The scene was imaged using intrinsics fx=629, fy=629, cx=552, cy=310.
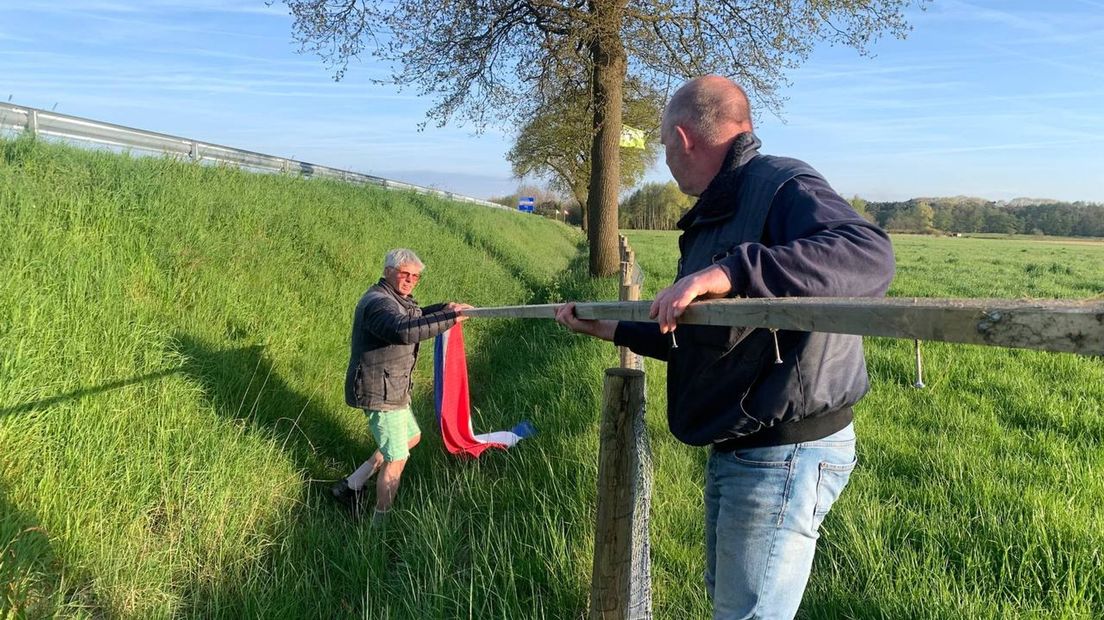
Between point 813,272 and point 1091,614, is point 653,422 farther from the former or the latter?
point 813,272

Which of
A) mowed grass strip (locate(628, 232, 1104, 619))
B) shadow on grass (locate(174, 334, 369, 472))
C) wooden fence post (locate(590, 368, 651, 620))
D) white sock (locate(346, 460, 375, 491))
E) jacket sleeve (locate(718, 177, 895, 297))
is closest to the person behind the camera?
jacket sleeve (locate(718, 177, 895, 297))

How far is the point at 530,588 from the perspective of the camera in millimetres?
2994

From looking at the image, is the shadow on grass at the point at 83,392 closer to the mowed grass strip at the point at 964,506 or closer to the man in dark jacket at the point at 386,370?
the man in dark jacket at the point at 386,370

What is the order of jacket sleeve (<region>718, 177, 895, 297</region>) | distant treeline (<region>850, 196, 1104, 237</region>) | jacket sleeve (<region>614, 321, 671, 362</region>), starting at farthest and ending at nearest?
distant treeline (<region>850, 196, 1104, 237</region>) < jacket sleeve (<region>614, 321, 671, 362</region>) < jacket sleeve (<region>718, 177, 895, 297</region>)

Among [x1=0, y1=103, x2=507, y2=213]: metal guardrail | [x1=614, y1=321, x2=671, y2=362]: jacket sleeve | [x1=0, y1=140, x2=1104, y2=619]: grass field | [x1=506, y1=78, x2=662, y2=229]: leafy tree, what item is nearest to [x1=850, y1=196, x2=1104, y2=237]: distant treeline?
[x1=506, y1=78, x2=662, y2=229]: leafy tree

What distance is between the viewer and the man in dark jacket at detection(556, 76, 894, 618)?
1.59m

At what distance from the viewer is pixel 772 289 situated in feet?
5.13

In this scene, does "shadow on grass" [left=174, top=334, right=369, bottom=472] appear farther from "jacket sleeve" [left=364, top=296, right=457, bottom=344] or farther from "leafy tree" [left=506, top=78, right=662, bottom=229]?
"leafy tree" [left=506, top=78, right=662, bottom=229]

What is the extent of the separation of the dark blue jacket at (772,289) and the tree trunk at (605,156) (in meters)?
11.3

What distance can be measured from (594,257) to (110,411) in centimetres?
1052

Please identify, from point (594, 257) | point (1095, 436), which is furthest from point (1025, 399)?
point (594, 257)

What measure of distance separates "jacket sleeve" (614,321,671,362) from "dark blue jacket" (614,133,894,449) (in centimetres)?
46

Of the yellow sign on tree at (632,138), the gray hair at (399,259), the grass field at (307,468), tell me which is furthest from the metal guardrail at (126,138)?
the yellow sign on tree at (632,138)

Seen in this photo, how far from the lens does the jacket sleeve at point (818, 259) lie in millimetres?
1559
